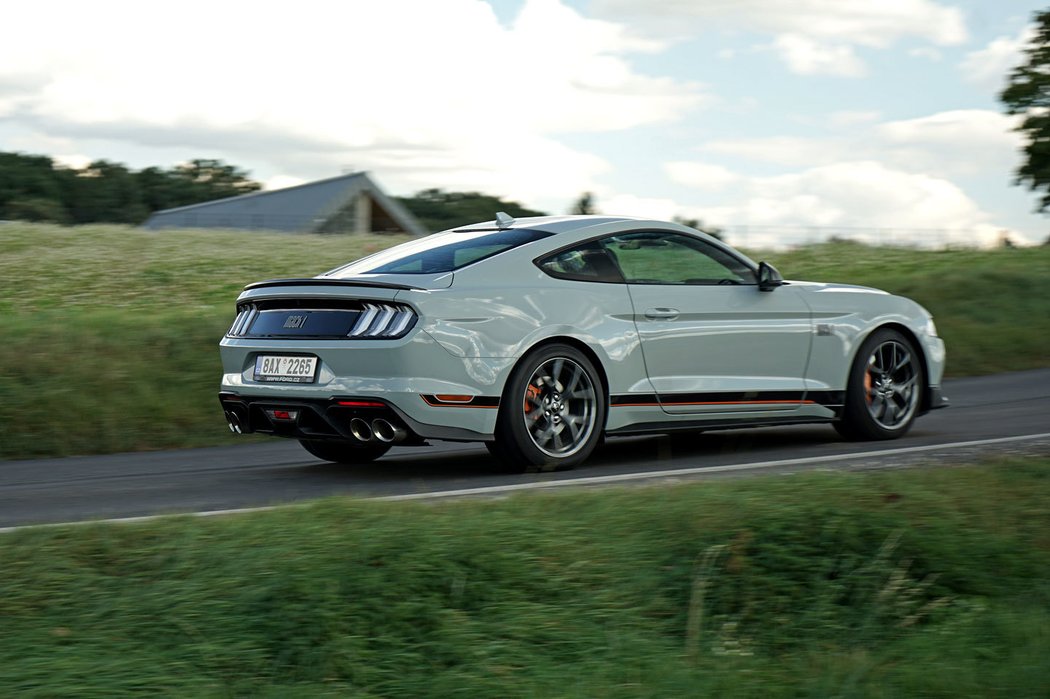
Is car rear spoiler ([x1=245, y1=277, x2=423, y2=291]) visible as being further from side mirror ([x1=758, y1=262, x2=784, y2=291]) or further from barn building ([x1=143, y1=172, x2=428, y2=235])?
barn building ([x1=143, y1=172, x2=428, y2=235])

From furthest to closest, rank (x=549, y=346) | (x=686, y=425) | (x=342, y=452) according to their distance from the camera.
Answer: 1. (x=342, y=452)
2. (x=686, y=425)
3. (x=549, y=346)

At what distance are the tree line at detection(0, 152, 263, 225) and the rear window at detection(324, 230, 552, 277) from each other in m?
64.0

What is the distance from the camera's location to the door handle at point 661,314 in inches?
311

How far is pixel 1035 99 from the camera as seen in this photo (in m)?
39.2

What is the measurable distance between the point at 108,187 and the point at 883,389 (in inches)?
3376

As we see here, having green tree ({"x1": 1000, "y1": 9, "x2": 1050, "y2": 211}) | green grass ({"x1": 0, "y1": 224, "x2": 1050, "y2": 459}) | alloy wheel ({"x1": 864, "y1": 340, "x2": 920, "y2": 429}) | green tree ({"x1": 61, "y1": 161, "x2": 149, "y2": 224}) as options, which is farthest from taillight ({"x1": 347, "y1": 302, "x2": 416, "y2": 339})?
green tree ({"x1": 61, "y1": 161, "x2": 149, "y2": 224})

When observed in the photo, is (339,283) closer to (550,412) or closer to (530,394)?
(530,394)

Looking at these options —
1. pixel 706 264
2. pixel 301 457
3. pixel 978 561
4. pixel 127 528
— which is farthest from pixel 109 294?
pixel 978 561

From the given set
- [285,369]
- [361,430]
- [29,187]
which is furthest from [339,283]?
[29,187]

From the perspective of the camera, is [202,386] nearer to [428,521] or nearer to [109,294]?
[428,521]

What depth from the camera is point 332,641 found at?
4.02 meters

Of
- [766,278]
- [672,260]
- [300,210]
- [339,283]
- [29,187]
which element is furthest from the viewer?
[29,187]

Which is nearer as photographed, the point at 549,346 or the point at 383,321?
the point at 383,321

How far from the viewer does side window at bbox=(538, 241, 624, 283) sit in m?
7.68
